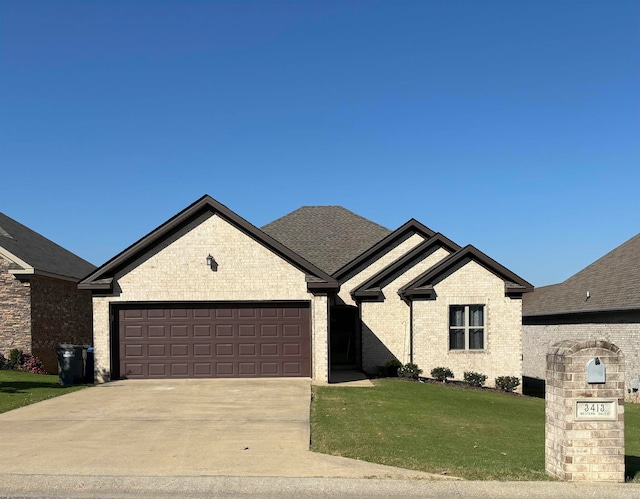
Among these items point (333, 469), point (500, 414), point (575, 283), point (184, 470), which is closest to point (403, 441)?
point (333, 469)

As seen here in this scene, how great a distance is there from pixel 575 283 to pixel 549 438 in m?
22.8

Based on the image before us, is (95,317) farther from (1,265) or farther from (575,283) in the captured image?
(575,283)

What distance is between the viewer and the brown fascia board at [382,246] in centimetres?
2228

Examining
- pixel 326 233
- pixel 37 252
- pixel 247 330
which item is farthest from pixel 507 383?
pixel 37 252

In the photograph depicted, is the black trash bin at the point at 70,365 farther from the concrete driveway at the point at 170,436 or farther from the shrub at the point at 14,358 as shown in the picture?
the shrub at the point at 14,358

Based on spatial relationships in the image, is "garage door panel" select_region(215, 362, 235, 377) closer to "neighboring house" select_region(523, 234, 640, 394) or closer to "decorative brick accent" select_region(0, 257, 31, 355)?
"decorative brick accent" select_region(0, 257, 31, 355)

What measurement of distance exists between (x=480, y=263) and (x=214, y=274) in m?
9.39

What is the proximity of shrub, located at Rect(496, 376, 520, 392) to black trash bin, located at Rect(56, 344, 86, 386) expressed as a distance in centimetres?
1377

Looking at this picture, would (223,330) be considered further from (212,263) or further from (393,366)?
(393,366)

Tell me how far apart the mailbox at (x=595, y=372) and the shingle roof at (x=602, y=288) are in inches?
567

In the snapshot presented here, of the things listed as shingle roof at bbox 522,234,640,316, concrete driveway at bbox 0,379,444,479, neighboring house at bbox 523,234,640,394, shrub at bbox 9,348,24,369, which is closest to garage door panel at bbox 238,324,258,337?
concrete driveway at bbox 0,379,444,479

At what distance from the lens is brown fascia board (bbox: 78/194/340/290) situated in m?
16.8

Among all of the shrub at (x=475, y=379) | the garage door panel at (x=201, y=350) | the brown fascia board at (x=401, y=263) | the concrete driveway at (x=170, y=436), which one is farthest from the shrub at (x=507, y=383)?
the garage door panel at (x=201, y=350)

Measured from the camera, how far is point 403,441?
8781 millimetres
